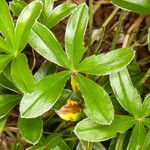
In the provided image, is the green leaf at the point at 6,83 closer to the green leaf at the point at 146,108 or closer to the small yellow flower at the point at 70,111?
the small yellow flower at the point at 70,111

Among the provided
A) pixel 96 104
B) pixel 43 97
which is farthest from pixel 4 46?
pixel 96 104

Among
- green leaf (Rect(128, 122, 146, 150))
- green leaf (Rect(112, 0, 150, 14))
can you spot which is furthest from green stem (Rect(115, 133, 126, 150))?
green leaf (Rect(112, 0, 150, 14))

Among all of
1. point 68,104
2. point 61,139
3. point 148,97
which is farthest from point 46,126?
point 148,97

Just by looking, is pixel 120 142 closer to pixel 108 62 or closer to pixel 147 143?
pixel 147 143

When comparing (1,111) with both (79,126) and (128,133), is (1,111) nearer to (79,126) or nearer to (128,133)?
(79,126)

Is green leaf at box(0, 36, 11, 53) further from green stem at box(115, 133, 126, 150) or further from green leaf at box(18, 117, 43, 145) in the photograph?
green stem at box(115, 133, 126, 150)

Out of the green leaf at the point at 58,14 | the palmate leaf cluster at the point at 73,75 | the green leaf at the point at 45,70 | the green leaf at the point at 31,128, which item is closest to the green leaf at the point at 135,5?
the palmate leaf cluster at the point at 73,75

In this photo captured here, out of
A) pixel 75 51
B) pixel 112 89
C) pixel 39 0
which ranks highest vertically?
pixel 39 0
